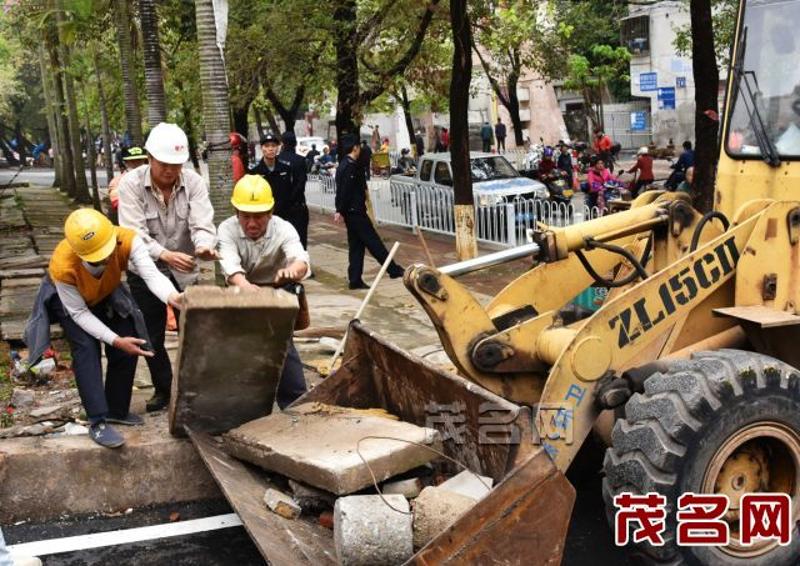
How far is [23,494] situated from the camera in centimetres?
565

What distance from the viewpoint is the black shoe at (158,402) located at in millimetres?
6703

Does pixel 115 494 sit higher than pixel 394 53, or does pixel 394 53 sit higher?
pixel 394 53

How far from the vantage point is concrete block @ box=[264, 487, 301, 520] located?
189 inches

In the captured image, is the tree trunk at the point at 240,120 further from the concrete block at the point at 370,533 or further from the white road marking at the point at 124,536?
the concrete block at the point at 370,533

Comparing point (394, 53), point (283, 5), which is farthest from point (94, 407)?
point (394, 53)

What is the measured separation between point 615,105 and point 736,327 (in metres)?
40.7

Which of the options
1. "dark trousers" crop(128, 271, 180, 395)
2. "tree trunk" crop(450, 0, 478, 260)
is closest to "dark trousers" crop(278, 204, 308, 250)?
"tree trunk" crop(450, 0, 478, 260)

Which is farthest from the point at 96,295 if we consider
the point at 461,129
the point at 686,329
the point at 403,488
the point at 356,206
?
the point at 461,129

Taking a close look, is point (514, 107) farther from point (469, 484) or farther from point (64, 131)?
point (469, 484)

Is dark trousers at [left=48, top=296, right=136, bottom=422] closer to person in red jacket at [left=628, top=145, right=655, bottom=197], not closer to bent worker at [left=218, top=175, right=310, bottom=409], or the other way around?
bent worker at [left=218, top=175, right=310, bottom=409]

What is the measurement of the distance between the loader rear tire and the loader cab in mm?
1343

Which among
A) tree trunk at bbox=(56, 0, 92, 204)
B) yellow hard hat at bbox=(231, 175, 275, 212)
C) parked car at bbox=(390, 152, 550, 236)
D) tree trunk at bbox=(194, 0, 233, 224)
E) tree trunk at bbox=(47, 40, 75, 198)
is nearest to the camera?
yellow hard hat at bbox=(231, 175, 275, 212)

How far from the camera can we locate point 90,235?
5.45 metres

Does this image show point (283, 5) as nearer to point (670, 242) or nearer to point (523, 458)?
point (670, 242)
